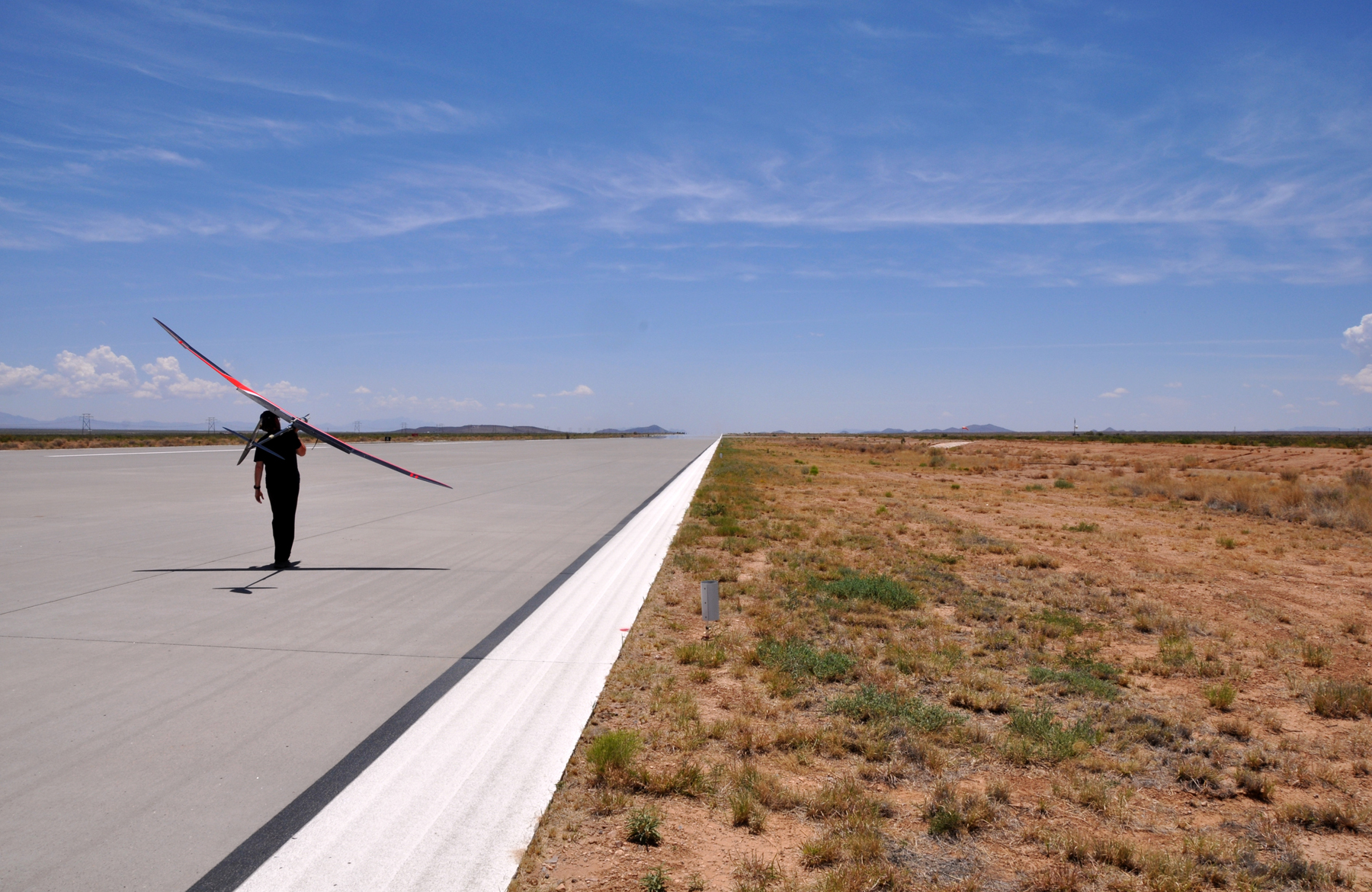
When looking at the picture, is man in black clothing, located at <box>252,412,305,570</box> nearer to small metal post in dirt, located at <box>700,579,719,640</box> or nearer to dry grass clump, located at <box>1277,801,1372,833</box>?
small metal post in dirt, located at <box>700,579,719,640</box>

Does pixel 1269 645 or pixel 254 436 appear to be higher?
pixel 254 436

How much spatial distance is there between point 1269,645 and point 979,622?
2.91 meters

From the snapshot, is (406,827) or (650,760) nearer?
(406,827)

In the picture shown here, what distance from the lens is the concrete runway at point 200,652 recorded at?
3814mm

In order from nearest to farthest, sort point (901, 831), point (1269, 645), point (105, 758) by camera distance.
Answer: point (901, 831) < point (105, 758) < point (1269, 645)

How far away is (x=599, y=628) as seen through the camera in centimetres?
776

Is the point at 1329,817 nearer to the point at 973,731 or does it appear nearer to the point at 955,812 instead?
the point at 973,731

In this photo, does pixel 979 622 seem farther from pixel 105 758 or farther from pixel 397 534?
pixel 397 534

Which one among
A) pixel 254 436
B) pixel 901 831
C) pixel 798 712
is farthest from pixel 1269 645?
pixel 254 436

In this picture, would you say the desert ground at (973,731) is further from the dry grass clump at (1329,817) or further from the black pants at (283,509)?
the black pants at (283,509)

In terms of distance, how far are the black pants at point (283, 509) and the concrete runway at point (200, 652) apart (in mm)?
408

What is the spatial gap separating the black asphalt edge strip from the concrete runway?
73 mm

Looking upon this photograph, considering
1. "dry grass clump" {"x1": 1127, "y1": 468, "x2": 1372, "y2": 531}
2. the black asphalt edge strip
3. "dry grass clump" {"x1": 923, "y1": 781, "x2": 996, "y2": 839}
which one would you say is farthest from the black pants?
"dry grass clump" {"x1": 1127, "y1": 468, "x2": 1372, "y2": 531}

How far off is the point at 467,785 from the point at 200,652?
3697mm
